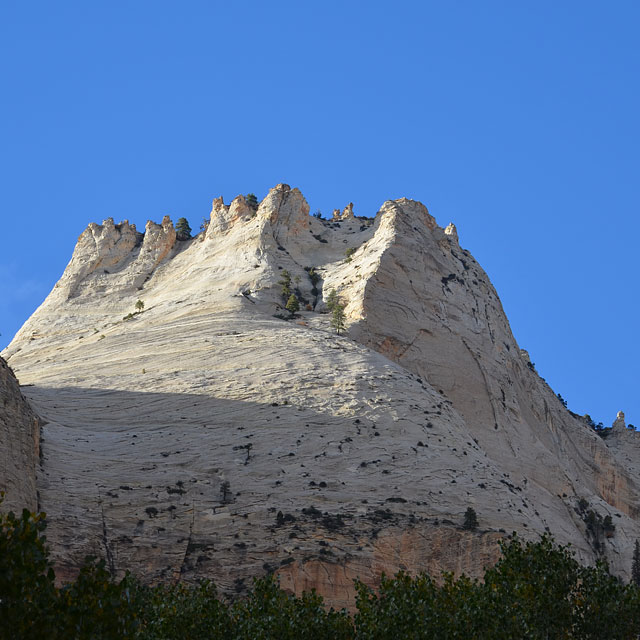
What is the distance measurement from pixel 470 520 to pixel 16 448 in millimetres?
20402

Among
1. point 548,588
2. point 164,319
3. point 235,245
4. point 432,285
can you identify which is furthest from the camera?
point 235,245

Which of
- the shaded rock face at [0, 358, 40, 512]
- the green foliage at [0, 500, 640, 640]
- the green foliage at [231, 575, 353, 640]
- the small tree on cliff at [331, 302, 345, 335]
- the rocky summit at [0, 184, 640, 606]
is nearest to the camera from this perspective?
the green foliage at [0, 500, 640, 640]

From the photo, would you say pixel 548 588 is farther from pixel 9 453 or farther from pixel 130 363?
pixel 130 363

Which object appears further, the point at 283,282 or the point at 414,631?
the point at 283,282

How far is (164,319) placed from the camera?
256 feet

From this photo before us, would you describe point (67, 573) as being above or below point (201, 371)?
below

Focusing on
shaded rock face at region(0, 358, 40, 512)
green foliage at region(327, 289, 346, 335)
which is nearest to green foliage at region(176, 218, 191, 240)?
green foliage at region(327, 289, 346, 335)

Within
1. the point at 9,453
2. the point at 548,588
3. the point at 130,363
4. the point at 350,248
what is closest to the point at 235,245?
the point at 350,248

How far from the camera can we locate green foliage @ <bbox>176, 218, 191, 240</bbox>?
99.9 metres

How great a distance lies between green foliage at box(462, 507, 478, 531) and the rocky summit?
8.5 inches

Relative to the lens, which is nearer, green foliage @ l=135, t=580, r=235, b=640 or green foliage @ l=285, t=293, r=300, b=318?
green foliage @ l=135, t=580, r=235, b=640

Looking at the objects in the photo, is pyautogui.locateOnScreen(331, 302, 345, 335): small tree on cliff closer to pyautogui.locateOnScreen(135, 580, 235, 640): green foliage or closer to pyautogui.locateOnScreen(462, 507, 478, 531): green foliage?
pyautogui.locateOnScreen(462, 507, 478, 531): green foliage

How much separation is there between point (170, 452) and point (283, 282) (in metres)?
28.1

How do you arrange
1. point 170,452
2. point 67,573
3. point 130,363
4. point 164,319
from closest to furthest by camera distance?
1. point 67,573
2. point 170,452
3. point 130,363
4. point 164,319
